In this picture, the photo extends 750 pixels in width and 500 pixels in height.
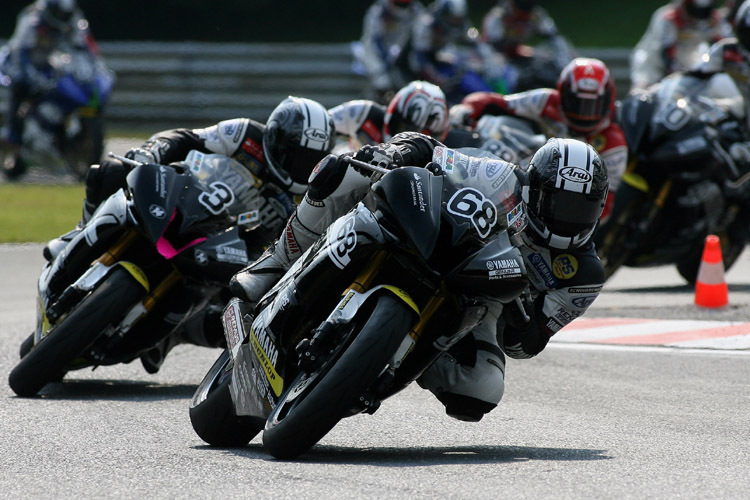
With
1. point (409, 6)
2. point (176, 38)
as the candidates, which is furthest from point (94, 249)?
point (176, 38)

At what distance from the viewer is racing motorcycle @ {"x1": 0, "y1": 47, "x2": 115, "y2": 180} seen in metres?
17.5

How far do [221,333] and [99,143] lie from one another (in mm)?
10948

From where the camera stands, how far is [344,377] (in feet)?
14.5

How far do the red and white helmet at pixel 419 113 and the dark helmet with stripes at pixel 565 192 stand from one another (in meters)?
3.47

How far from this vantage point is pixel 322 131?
22.6 ft

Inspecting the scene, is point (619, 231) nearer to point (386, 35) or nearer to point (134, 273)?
point (134, 273)

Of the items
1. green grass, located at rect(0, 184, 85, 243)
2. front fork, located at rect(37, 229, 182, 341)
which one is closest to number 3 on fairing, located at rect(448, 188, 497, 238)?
Result: front fork, located at rect(37, 229, 182, 341)

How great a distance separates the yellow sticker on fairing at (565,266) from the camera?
5.53 meters

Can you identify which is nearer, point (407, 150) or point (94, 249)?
point (407, 150)

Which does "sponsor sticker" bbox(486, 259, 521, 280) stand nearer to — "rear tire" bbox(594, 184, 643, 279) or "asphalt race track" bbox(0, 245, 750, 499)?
"asphalt race track" bbox(0, 245, 750, 499)

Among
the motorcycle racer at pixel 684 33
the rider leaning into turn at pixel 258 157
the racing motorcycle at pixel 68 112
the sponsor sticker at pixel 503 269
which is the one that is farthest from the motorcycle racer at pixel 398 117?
the racing motorcycle at pixel 68 112

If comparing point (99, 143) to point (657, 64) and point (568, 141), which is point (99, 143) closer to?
point (657, 64)

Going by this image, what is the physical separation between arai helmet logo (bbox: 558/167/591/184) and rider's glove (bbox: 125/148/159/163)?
101 inches

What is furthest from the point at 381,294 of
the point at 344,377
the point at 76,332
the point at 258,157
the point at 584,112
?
the point at 584,112
